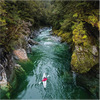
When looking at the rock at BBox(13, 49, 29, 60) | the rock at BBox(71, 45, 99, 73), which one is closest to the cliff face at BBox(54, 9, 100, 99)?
the rock at BBox(71, 45, 99, 73)

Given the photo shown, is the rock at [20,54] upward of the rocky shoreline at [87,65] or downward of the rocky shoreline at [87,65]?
upward

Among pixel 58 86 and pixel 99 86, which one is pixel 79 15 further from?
pixel 58 86

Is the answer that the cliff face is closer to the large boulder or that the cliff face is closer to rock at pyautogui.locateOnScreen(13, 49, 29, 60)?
the large boulder

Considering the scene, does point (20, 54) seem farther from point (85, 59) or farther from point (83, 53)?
point (85, 59)

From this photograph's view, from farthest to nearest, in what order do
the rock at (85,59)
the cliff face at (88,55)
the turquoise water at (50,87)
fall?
the rock at (85,59) → the cliff face at (88,55) → the turquoise water at (50,87)

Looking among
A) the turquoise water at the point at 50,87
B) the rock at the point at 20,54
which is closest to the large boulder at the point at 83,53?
the turquoise water at the point at 50,87

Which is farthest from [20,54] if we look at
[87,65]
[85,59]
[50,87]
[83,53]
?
[87,65]

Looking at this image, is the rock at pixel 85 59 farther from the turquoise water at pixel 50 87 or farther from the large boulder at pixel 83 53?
the turquoise water at pixel 50 87

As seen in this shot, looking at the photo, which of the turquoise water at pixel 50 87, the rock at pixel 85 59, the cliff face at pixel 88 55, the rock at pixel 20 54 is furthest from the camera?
the rock at pixel 20 54

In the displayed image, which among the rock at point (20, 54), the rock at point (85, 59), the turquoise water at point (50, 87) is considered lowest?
the turquoise water at point (50, 87)

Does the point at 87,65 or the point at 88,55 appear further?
the point at 88,55

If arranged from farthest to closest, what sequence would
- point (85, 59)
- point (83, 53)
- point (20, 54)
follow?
point (20, 54), point (83, 53), point (85, 59)
